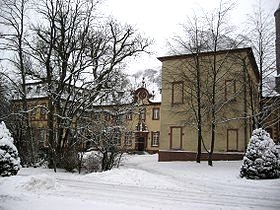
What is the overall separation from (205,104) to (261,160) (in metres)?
11.8

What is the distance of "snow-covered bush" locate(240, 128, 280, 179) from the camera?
59.0 ft

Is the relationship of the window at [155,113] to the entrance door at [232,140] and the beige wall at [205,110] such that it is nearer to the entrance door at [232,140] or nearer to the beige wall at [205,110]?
the beige wall at [205,110]

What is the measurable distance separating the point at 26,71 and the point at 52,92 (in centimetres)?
386

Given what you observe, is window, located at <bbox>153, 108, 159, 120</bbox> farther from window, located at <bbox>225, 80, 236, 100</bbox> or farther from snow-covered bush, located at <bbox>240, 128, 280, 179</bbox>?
snow-covered bush, located at <bbox>240, 128, 280, 179</bbox>

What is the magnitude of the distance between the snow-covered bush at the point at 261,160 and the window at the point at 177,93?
1633 centimetres

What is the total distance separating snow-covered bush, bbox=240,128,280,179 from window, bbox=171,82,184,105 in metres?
16.3

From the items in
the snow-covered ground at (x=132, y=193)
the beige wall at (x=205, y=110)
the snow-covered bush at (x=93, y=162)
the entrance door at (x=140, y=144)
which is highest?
the beige wall at (x=205, y=110)

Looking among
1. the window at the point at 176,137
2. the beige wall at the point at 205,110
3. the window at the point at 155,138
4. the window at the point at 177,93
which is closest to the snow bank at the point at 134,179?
the beige wall at the point at 205,110

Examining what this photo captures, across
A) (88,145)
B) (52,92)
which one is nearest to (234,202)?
(88,145)

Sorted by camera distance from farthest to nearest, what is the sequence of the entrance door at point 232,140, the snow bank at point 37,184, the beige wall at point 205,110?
1. the entrance door at point 232,140
2. the beige wall at point 205,110
3. the snow bank at point 37,184

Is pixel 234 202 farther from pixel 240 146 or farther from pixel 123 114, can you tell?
pixel 240 146

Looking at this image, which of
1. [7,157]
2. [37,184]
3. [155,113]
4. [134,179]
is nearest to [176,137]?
[134,179]

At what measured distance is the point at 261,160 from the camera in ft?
59.3

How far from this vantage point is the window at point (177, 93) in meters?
35.0
